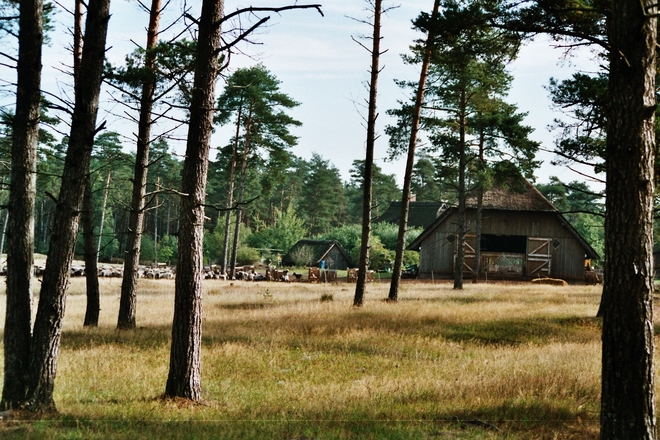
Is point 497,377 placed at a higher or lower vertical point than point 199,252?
lower

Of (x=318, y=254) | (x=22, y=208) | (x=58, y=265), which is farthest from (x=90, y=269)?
(x=318, y=254)

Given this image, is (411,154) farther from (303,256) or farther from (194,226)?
(303,256)

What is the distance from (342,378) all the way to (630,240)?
4955 mm

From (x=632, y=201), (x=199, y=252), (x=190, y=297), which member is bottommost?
(x=190, y=297)

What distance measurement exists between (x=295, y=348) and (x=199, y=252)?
4.66m

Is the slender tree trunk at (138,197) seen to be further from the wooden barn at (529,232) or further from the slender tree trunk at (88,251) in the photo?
the wooden barn at (529,232)

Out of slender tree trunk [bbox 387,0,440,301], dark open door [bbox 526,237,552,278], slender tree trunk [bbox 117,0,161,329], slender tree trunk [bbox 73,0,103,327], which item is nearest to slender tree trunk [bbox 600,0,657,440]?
slender tree trunk [bbox 117,0,161,329]

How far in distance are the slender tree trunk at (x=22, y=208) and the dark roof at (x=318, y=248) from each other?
44.3 metres

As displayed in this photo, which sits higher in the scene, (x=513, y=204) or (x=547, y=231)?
(x=513, y=204)

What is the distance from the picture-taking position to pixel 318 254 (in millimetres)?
51906

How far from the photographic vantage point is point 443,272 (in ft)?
134

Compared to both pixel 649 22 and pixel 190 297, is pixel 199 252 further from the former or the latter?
pixel 649 22

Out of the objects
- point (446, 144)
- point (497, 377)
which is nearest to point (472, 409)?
point (497, 377)

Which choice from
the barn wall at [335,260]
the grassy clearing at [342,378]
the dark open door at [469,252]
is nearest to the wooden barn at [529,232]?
the dark open door at [469,252]
